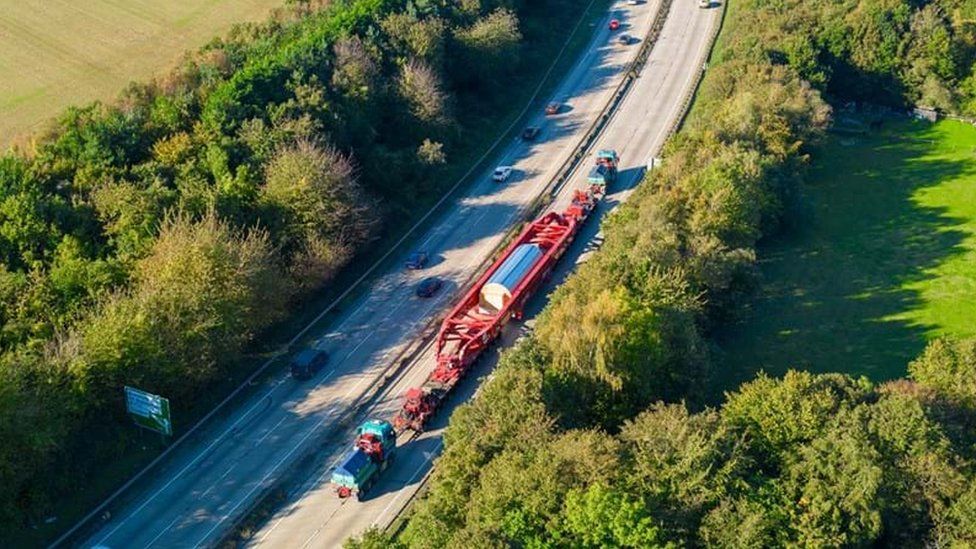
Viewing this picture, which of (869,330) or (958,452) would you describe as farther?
(869,330)

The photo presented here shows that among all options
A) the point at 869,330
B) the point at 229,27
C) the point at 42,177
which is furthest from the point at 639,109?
the point at 42,177

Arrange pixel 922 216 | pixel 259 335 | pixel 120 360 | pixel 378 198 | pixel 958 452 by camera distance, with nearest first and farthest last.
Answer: pixel 958 452 < pixel 120 360 < pixel 259 335 < pixel 378 198 < pixel 922 216

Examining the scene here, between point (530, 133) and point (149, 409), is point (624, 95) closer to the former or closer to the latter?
point (530, 133)

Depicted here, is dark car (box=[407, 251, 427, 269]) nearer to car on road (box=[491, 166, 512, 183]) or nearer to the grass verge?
the grass verge

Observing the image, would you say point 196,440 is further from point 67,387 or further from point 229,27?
point 229,27

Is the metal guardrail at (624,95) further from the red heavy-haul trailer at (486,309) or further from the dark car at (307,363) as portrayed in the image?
the dark car at (307,363)

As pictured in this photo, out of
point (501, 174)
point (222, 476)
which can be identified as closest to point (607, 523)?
point (222, 476)

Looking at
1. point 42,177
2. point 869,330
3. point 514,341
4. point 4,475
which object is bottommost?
point 869,330
